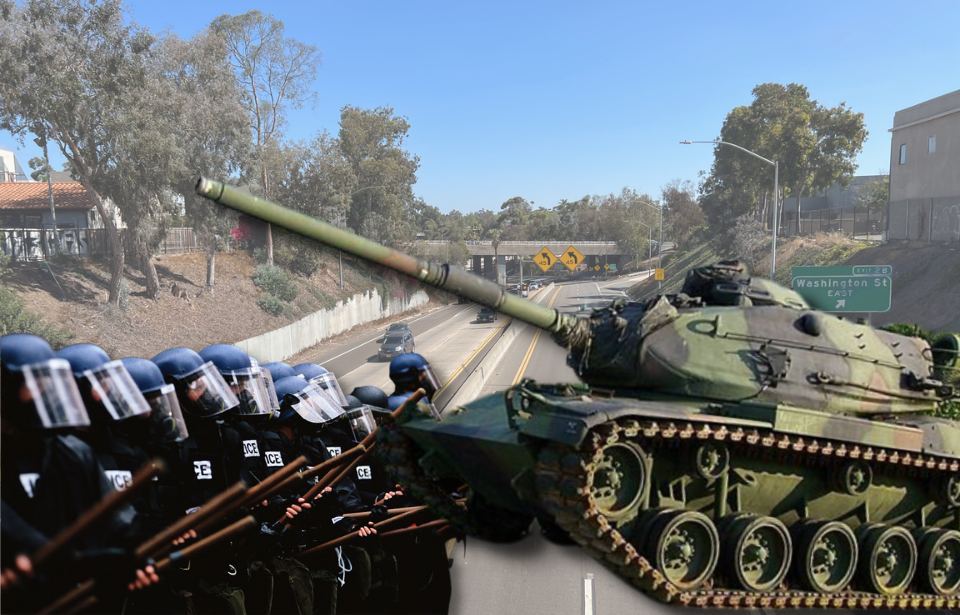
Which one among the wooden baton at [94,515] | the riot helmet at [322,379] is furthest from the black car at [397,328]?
the wooden baton at [94,515]

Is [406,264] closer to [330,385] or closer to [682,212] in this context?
[330,385]

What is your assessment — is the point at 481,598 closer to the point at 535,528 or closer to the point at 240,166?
the point at 535,528

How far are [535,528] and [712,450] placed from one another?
7121 mm

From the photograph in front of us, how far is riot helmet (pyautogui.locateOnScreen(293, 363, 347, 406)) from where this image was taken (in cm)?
1067

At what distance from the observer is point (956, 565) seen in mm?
9180

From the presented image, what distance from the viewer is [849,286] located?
20.3 m

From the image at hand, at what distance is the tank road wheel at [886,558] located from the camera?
28.0 ft

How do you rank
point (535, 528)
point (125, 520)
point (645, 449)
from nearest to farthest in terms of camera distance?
point (125, 520) < point (645, 449) < point (535, 528)

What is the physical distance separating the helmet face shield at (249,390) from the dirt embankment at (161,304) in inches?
335

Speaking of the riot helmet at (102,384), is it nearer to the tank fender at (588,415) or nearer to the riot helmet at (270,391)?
the riot helmet at (270,391)

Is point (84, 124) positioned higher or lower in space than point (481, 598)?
higher

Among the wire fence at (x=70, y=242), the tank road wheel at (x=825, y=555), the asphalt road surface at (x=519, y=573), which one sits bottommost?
the asphalt road surface at (x=519, y=573)

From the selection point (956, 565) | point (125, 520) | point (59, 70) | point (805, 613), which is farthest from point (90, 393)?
point (59, 70)

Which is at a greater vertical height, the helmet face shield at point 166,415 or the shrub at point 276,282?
the shrub at point 276,282
